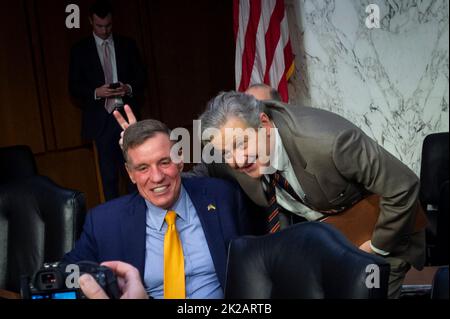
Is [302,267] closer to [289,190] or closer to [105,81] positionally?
[289,190]

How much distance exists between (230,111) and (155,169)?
12.1 inches

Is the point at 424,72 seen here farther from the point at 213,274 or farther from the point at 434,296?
the point at 434,296

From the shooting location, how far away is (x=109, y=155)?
5402 mm

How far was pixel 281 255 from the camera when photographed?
2.15 meters

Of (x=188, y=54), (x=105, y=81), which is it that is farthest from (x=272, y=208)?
(x=188, y=54)

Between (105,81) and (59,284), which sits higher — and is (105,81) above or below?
above

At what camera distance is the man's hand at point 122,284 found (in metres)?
1.82

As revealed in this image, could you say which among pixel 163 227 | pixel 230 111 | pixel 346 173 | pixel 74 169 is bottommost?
pixel 74 169

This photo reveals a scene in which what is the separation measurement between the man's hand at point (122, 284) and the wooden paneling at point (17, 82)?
3.57 metres

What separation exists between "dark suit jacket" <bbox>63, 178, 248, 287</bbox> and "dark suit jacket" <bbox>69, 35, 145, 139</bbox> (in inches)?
110

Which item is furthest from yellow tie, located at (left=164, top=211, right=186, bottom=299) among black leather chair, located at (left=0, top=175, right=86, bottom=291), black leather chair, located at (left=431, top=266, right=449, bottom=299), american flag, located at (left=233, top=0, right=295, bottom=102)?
american flag, located at (left=233, top=0, right=295, bottom=102)

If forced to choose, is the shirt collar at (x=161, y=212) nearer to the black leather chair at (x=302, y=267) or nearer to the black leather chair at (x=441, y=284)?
the black leather chair at (x=302, y=267)

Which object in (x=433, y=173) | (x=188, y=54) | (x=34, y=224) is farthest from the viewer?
(x=188, y=54)
